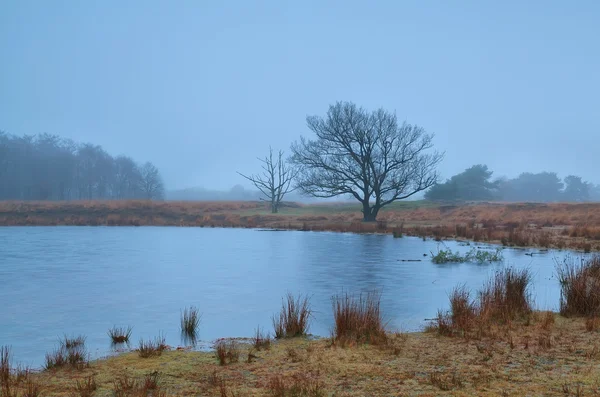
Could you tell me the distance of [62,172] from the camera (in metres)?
88.4

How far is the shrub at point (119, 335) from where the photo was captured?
26.8ft

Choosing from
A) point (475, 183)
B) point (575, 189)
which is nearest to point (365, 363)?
point (475, 183)

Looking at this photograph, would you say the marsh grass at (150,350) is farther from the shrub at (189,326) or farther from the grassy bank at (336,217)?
the grassy bank at (336,217)

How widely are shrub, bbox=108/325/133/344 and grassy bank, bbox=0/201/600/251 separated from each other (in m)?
23.4

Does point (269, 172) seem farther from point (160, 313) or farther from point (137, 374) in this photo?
point (137, 374)

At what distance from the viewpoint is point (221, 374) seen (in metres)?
6.18

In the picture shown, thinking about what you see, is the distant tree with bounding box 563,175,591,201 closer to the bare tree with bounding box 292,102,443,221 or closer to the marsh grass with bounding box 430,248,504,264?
the bare tree with bounding box 292,102,443,221

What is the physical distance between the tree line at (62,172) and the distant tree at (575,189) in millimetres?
78215

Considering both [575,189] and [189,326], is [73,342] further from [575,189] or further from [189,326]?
[575,189]

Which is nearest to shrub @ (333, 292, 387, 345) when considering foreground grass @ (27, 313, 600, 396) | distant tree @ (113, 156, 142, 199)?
foreground grass @ (27, 313, 600, 396)

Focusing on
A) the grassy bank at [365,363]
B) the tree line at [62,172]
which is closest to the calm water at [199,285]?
the grassy bank at [365,363]

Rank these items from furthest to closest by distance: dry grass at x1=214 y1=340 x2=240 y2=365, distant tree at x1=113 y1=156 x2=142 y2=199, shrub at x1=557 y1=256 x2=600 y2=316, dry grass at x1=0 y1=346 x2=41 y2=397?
distant tree at x1=113 y1=156 x2=142 y2=199, shrub at x1=557 y1=256 x2=600 y2=316, dry grass at x1=214 y1=340 x2=240 y2=365, dry grass at x1=0 y1=346 x2=41 y2=397

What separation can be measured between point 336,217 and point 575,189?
3241 inches

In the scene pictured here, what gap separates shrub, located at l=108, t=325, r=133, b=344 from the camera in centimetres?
816
